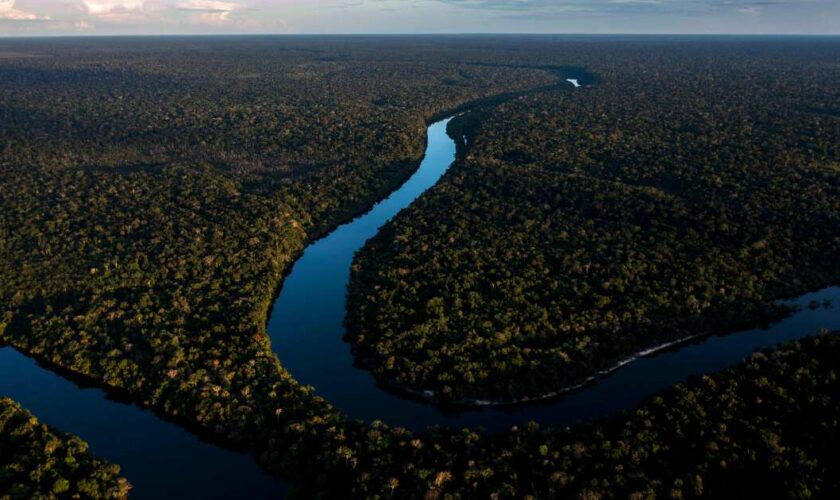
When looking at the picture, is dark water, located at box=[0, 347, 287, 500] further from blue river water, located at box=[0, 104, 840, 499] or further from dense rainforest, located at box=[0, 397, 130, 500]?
dense rainforest, located at box=[0, 397, 130, 500]

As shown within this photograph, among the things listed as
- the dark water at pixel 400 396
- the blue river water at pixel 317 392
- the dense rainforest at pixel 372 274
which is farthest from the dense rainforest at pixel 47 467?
the dark water at pixel 400 396

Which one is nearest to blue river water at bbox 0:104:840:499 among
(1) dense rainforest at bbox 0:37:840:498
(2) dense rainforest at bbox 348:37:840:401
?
(2) dense rainforest at bbox 348:37:840:401

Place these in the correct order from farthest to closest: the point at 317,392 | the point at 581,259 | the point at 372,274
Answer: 1. the point at 372,274
2. the point at 581,259
3. the point at 317,392

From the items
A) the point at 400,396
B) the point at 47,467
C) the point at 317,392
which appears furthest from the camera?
the point at 317,392

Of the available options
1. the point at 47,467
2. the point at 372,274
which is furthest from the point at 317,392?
the point at 47,467

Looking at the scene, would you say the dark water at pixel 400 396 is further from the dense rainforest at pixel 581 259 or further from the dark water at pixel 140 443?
the dark water at pixel 140 443

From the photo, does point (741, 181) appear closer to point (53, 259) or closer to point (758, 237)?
point (758, 237)

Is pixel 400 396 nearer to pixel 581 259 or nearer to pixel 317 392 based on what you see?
pixel 317 392
